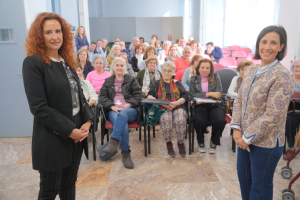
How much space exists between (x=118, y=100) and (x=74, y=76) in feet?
5.47

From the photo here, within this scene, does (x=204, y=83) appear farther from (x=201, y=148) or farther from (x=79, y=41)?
(x=79, y=41)

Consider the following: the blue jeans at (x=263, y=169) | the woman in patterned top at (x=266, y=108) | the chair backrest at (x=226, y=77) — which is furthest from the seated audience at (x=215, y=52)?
the blue jeans at (x=263, y=169)

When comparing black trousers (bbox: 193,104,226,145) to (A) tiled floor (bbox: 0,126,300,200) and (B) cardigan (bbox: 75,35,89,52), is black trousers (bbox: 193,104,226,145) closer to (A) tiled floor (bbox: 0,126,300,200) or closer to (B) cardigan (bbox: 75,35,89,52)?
(A) tiled floor (bbox: 0,126,300,200)

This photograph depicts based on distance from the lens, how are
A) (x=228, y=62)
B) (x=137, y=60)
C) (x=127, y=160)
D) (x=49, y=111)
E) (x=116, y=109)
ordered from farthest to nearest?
(x=228, y=62), (x=137, y=60), (x=116, y=109), (x=127, y=160), (x=49, y=111)

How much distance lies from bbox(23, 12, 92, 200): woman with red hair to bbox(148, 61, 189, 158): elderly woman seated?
1639mm

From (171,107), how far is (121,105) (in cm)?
63

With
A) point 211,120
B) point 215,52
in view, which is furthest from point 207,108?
point 215,52

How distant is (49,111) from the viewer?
3.96 feet

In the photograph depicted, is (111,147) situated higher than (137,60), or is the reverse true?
(137,60)

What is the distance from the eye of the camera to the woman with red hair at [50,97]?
3.90 ft

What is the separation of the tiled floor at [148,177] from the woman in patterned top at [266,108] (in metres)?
0.84

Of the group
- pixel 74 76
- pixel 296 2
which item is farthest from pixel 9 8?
pixel 296 2

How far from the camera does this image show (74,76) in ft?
4.63

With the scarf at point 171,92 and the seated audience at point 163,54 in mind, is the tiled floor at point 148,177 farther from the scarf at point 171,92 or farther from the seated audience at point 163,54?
the seated audience at point 163,54
